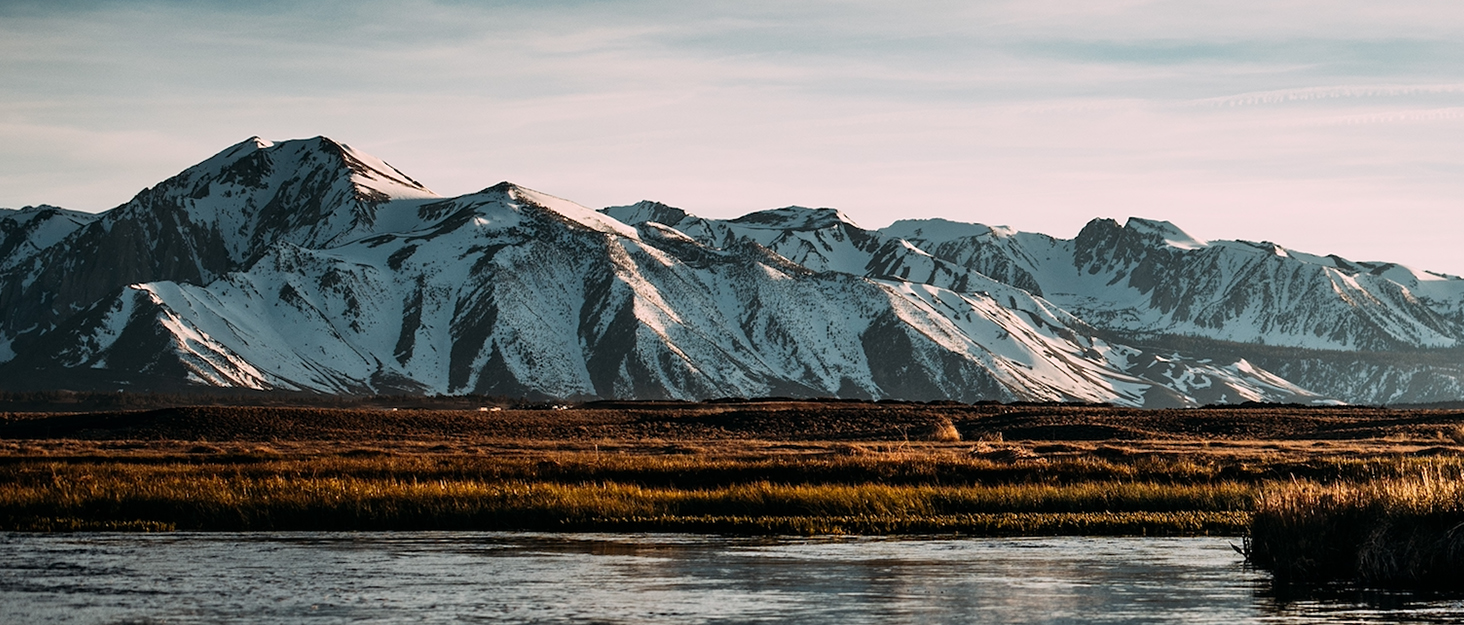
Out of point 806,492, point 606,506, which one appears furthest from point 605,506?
point 806,492

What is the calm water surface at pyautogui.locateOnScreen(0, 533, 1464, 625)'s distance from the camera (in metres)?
34.8

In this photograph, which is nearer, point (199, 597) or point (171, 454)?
point (199, 597)

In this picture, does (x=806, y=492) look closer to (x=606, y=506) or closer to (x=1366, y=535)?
(x=606, y=506)

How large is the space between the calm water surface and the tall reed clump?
1.50 meters

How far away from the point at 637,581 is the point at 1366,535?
708 inches

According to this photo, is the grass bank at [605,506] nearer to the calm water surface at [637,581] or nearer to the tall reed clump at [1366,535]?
the calm water surface at [637,581]

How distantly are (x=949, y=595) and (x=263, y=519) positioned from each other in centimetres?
2727

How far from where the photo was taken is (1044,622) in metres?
34.1

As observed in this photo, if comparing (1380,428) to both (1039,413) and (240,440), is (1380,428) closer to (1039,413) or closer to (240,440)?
(1039,413)

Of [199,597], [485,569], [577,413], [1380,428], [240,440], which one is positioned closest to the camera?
[199,597]

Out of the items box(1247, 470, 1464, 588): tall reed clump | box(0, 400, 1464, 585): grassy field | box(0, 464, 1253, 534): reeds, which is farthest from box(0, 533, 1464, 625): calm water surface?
box(0, 464, 1253, 534): reeds

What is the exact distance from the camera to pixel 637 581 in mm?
40188

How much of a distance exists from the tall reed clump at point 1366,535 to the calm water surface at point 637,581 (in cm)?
150

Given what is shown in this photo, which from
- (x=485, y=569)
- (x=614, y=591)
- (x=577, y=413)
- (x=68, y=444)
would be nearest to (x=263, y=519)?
(x=485, y=569)
